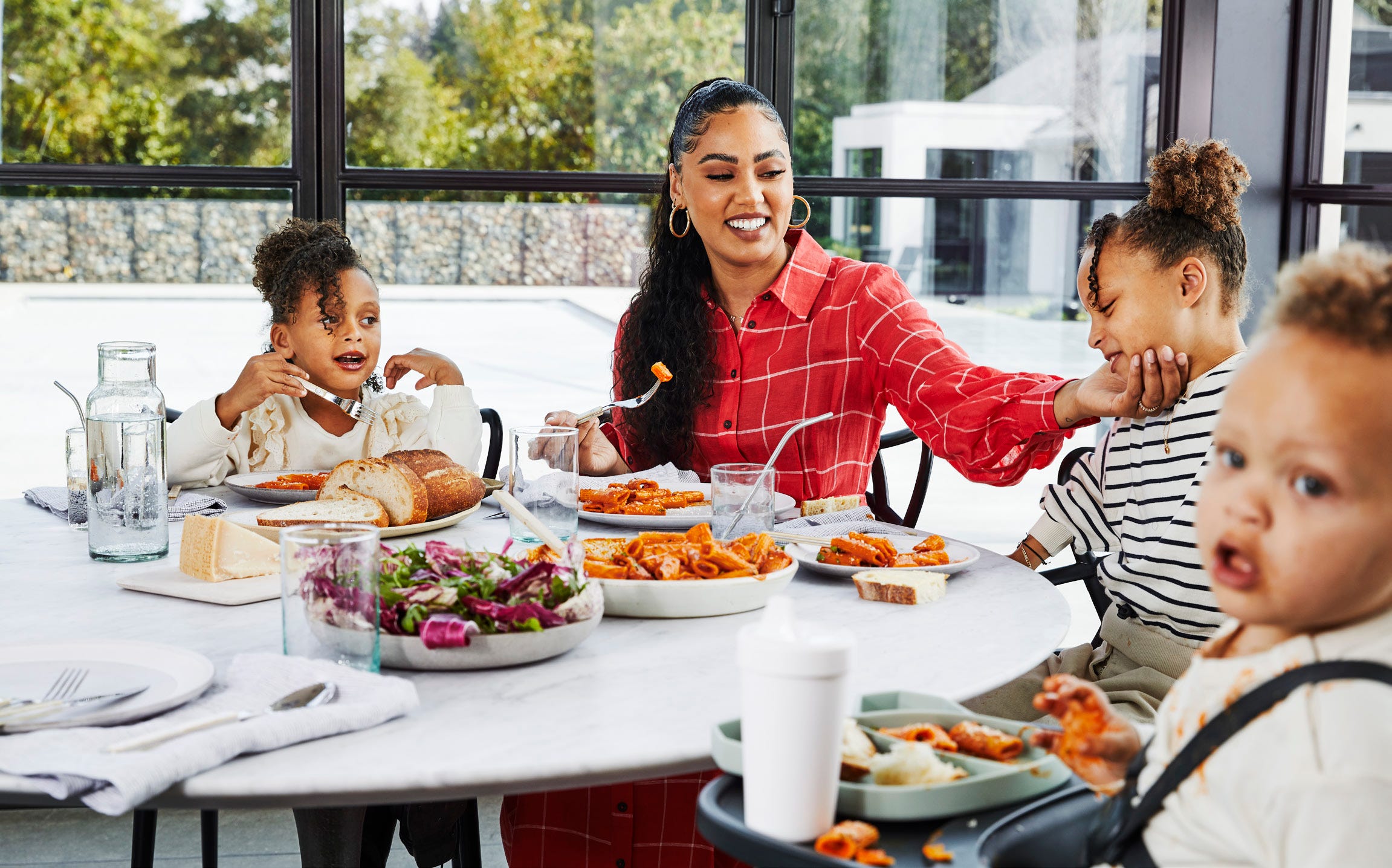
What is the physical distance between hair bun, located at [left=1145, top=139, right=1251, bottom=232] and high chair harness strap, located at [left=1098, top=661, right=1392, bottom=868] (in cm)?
115

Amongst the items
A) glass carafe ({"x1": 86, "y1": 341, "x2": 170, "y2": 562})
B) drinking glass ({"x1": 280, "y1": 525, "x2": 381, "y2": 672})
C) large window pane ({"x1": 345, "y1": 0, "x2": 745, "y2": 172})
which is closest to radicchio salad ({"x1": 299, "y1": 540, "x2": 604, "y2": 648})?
drinking glass ({"x1": 280, "y1": 525, "x2": 381, "y2": 672})

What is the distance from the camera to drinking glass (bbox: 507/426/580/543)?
1617 mm

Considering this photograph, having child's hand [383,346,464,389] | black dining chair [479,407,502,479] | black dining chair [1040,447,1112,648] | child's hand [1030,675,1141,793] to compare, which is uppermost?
child's hand [383,346,464,389]

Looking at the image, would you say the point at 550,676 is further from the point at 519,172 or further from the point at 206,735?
the point at 519,172

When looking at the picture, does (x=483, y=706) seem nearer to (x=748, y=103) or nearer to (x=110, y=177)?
(x=748, y=103)

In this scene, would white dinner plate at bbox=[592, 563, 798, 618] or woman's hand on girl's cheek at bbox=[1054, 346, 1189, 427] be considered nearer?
white dinner plate at bbox=[592, 563, 798, 618]

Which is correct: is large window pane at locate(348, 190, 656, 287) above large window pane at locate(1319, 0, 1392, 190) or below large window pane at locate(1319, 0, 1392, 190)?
below

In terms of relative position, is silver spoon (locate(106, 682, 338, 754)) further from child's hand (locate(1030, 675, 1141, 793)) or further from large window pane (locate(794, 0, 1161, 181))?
large window pane (locate(794, 0, 1161, 181))

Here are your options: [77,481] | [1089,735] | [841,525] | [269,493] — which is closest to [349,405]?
[269,493]

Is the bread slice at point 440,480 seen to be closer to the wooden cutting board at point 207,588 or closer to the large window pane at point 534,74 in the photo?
the wooden cutting board at point 207,588

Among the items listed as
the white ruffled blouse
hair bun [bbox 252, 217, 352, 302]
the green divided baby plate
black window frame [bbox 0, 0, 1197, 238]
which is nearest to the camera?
the green divided baby plate

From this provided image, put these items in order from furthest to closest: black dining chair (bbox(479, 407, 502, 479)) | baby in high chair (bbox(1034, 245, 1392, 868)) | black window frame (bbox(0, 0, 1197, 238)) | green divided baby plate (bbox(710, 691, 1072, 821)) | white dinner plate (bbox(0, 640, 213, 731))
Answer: black window frame (bbox(0, 0, 1197, 238))
black dining chair (bbox(479, 407, 502, 479))
white dinner plate (bbox(0, 640, 213, 731))
green divided baby plate (bbox(710, 691, 1072, 821))
baby in high chair (bbox(1034, 245, 1392, 868))

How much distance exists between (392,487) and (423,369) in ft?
2.16

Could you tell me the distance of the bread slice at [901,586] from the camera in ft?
4.83
